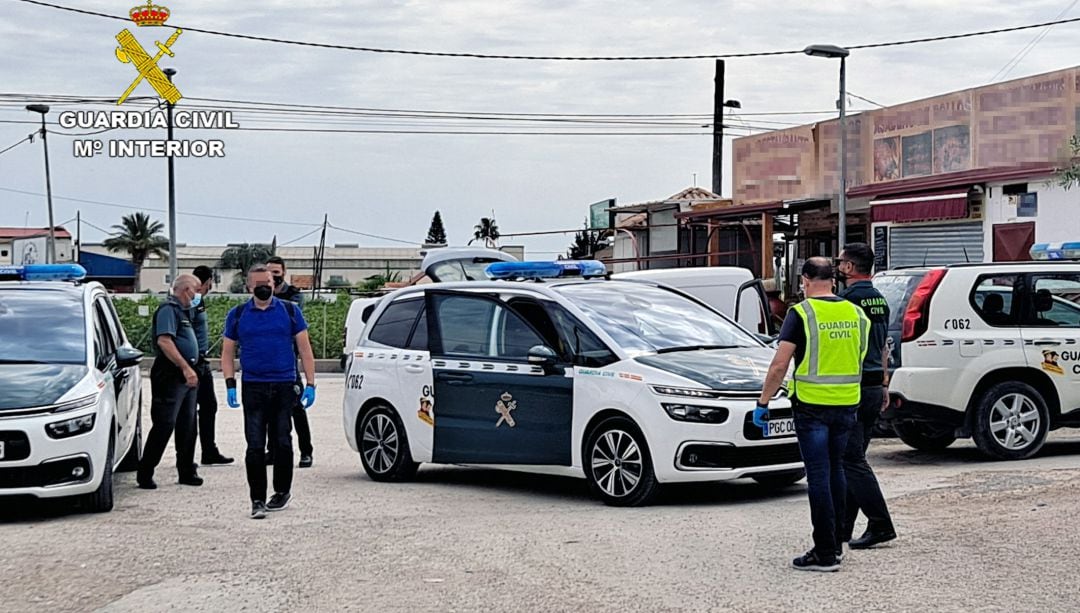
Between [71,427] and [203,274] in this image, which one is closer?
[71,427]

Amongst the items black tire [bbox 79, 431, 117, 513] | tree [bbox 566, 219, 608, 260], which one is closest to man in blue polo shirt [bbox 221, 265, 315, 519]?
black tire [bbox 79, 431, 117, 513]

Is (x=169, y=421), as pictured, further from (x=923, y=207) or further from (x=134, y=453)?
(x=923, y=207)

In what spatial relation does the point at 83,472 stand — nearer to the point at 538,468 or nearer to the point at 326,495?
the point at 326,495

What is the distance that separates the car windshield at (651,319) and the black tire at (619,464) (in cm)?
67

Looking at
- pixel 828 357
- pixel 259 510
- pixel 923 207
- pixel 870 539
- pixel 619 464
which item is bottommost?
pixel 259 510

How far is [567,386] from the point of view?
1053 centimetres

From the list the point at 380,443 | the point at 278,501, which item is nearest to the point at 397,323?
the point at 380,443

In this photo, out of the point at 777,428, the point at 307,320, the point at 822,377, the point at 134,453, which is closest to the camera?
the point at 822,377

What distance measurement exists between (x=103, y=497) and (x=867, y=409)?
5363mm

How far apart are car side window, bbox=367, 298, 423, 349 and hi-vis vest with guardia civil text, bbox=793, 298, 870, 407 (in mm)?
5008

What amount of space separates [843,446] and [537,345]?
11.4 feet

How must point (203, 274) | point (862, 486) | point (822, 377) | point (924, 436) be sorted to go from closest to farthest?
point (822, 377), point (862, 486), point (203, 274), point (924, 436)

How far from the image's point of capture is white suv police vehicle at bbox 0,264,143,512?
960 centimetres

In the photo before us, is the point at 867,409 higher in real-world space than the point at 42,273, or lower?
lower
